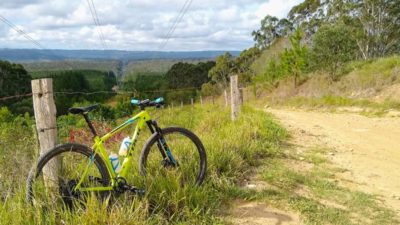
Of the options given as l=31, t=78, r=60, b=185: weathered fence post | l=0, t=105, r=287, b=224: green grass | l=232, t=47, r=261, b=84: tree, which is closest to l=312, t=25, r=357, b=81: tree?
l=0, t=105, r=287, b=224: green grass

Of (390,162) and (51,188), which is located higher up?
(51,188)

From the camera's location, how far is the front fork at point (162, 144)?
12.0 ft

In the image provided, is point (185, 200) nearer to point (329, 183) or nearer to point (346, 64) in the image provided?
point (329, 183)

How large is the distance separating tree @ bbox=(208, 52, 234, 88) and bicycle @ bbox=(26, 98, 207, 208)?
51621 millimetres

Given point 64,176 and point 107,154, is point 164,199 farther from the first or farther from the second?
point 64,176

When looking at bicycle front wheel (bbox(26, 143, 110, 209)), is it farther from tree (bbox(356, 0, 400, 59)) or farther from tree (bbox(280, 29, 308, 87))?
tree (bbox(356, 0, 400, 59))

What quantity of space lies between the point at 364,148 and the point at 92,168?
5199mm

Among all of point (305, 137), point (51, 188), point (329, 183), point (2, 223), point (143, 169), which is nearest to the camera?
point (2, 223)

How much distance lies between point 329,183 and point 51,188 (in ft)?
10.7

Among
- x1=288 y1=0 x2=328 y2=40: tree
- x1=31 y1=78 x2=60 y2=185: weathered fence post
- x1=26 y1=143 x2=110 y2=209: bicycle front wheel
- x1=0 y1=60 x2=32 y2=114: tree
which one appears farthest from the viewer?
x1=0 y1=60 x2=32 y2=114: tree

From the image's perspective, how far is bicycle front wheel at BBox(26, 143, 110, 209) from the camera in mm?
2879

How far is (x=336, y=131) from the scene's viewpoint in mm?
8305

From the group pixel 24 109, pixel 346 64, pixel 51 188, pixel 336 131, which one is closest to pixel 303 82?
pixel 346 64

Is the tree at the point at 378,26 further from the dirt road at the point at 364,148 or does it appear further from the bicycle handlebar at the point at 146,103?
the bicycle handlebar at the point at 146,103
